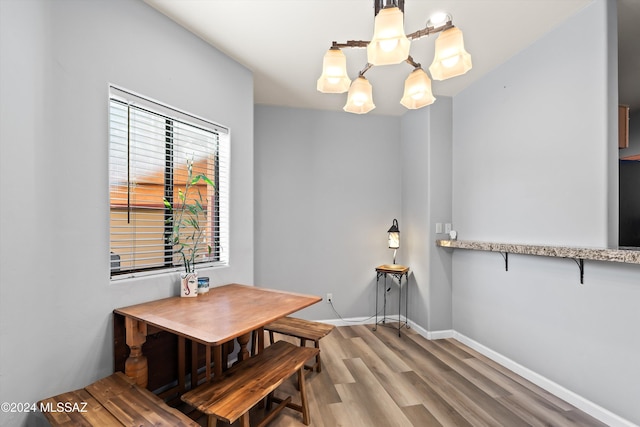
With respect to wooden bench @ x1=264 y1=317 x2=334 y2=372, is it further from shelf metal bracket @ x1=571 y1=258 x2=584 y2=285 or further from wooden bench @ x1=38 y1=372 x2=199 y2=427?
shelf metal bracket @ x1=571 y1=258 x2=584 y2=285

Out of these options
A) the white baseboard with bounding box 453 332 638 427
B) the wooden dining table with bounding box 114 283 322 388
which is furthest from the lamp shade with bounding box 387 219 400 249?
the wooden dining table with bounding box 114 283 322 388

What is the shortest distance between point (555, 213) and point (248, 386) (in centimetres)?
246

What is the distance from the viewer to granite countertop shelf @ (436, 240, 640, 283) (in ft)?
5.48

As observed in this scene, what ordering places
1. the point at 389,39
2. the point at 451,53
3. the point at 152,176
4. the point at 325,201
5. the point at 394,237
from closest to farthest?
the point at 389,39 < the point at 451,53 < the point at 152,176 < the point at 394,237 < the point at 325,201

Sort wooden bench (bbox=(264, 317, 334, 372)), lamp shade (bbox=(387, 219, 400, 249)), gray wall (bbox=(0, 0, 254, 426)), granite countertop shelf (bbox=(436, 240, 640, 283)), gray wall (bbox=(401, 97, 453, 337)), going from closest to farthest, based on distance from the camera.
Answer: gray wall (bbox=(0, 0, 254, 426)), granite countertop shelf (bbox=(436, 240, 640, 283)), wooden bench (bbox=(264, 317, 334, 372)), gray wall (bbox=(401, 97, 453, 337)), lamp shade (bbox=(387, 219, 400, 249))

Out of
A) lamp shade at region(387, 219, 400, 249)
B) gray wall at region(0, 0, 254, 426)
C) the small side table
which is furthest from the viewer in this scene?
lamp shade at region(387, 219, 400, 249)

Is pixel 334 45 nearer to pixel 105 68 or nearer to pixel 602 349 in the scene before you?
pixel 105 68

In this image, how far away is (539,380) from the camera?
7.52 ft

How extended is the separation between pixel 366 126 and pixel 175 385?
11.3 feet

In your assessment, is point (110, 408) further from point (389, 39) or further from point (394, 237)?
point (394, 237)

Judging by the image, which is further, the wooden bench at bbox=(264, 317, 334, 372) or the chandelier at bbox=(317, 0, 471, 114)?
the wooden bench at bbox=(264, 317, 334, 372)

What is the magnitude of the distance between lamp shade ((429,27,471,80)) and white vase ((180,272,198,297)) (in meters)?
2.01

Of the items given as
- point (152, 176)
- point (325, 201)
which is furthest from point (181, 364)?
point (325, 201)

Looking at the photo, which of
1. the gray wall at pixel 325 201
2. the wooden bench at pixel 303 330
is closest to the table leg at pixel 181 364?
the wooden bench at pixel 303 330
